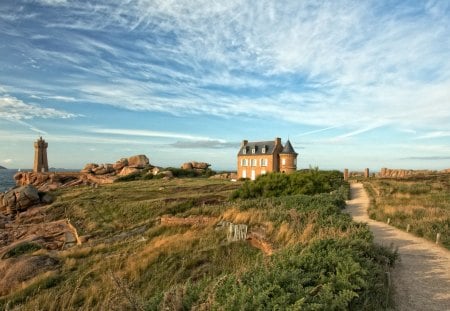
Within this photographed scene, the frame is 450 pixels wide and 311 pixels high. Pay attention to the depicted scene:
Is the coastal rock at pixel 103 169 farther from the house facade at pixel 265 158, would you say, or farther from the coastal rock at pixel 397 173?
the coastal rock at pixel 397 173

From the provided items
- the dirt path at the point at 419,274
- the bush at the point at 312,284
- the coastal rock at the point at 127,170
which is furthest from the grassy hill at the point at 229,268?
the coastal rock at the point at 127,170

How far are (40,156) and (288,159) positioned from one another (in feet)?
208

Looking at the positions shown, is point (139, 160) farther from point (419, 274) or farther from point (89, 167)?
point (419, 274)

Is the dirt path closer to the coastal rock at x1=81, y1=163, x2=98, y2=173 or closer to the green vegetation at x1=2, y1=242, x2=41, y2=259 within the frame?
the green vegetation at x1=2, y1=242, x2=41, y2=259

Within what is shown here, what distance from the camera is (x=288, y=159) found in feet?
155

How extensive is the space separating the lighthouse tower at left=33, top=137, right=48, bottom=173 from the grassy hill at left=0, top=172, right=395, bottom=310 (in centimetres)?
6736

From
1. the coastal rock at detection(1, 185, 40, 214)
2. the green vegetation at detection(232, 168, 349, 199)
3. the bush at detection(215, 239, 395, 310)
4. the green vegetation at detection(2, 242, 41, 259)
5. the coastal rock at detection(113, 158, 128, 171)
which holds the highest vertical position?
the coastal rock at detection(113, 158, 128, 171)

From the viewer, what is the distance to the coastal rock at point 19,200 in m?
32.5

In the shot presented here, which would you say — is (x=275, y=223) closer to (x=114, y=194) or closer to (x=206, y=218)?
(x=206, y=218)

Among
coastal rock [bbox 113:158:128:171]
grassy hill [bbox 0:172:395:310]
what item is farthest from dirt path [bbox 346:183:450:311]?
coastal rock [bbox 113:158:128:171]

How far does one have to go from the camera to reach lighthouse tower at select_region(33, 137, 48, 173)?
77625 mm

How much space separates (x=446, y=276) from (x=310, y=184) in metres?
17.0

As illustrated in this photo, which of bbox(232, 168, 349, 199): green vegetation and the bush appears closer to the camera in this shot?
the bush

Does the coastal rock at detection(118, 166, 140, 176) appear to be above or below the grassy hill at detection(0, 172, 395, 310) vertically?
above
